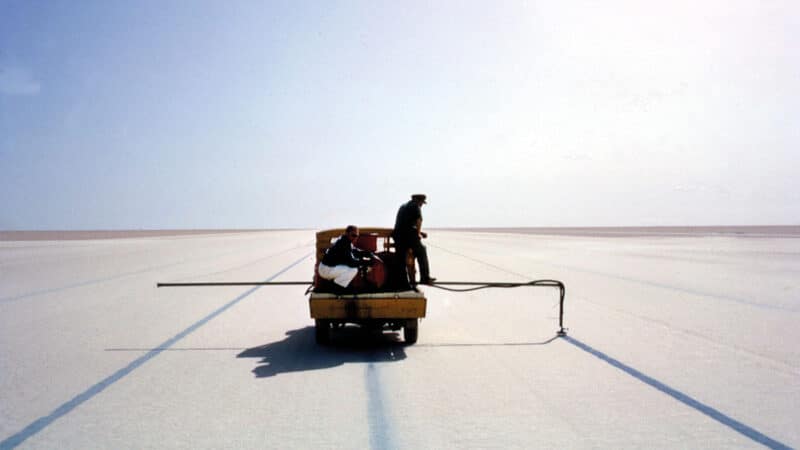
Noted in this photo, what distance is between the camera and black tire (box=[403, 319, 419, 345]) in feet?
28.2

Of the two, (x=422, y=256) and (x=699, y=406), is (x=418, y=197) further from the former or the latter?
(x=699, y=406)

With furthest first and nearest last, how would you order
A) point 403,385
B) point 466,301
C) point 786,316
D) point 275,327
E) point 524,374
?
point 466,301, point 786,316, point 275,327, point 524,374, point 403,385

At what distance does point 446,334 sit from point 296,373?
3138 millimetres

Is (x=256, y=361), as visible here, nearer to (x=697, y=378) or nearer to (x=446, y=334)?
(x=446, y=334)

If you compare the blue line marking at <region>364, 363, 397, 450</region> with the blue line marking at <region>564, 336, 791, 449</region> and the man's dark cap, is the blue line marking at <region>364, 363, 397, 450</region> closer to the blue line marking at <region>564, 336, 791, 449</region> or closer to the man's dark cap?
the blue line marking at <region>564, 336, 791, 449</region>

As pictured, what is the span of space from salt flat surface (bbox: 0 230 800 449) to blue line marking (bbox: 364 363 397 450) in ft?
0.07

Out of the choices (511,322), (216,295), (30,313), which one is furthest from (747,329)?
(30,313)

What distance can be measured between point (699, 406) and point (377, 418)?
9.34ft

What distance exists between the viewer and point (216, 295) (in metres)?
14.6

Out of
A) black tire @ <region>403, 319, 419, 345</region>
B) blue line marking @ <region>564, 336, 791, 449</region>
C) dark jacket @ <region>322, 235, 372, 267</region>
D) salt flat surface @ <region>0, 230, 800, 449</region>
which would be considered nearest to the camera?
blue line marking @ <region>564, 336, 791, 449</region>

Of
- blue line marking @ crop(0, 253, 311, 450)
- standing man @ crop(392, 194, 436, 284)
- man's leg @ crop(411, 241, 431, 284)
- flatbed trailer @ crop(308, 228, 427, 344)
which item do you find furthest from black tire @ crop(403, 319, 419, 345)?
blue line marking @ crop(0, 253, 311, 450)

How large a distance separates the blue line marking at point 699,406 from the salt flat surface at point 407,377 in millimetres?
22

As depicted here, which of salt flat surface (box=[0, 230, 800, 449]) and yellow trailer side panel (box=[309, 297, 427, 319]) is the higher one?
yellow trailer side panel (box=[309, 297, 427, 319])

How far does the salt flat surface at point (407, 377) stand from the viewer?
4832 mm
